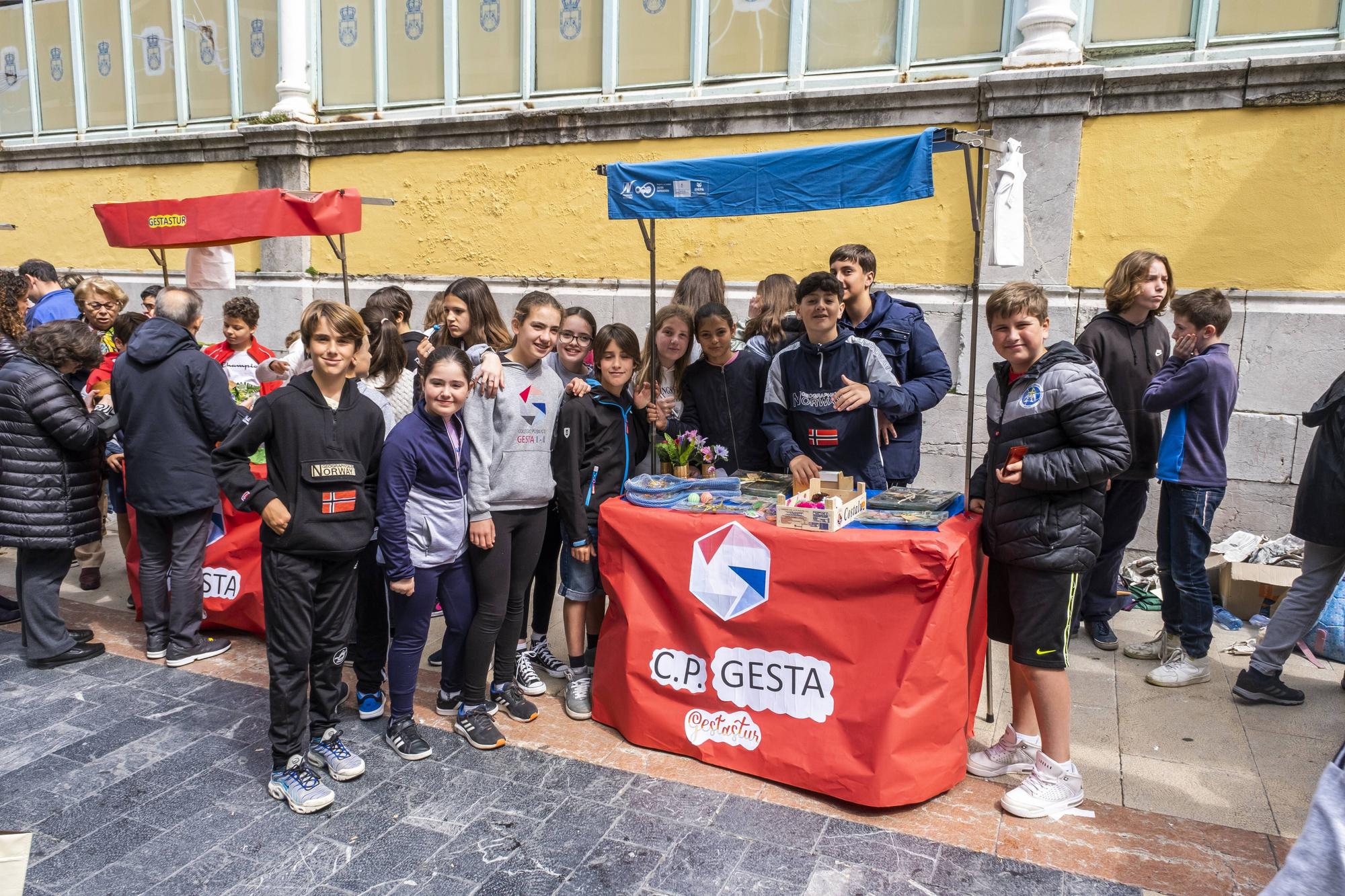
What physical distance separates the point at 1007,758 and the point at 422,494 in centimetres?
271

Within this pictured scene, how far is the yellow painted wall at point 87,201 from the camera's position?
394 inches

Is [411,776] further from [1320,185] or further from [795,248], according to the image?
[1320,185]

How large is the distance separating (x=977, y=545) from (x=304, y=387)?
2.82 meters

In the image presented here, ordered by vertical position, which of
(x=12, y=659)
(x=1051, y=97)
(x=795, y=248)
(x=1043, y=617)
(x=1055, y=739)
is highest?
(x=1051, y=97)

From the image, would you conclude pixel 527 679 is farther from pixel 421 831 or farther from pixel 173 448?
pixel 173 448

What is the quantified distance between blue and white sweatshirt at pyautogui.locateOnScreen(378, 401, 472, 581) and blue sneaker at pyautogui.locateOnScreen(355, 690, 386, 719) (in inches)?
34.3

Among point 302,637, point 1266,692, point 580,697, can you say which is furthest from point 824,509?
point 1266,692

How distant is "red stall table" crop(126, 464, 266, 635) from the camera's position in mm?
5109

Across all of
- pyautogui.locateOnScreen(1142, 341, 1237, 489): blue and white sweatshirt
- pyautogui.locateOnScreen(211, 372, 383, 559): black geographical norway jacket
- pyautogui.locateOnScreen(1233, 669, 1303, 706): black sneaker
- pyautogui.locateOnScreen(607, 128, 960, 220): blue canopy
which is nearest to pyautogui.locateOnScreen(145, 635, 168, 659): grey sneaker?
pyautogui.locateOnScreen(211, 372, 383, 559): black geographical norway jacket

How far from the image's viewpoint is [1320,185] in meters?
6.10

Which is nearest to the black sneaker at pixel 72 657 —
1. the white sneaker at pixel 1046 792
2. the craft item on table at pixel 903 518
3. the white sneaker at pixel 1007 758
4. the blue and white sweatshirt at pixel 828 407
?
the blue and white sweatshirt at pixel 828 407

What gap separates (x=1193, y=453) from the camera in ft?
15.4

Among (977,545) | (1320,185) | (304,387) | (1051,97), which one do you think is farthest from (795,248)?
(304,387)

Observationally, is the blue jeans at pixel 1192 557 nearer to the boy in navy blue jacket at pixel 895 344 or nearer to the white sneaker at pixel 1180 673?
the white sneaker at pixel 1180 673
